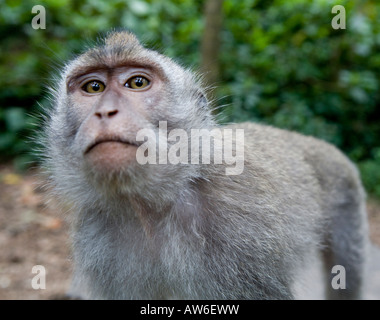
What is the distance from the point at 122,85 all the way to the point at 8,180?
18.8 ft

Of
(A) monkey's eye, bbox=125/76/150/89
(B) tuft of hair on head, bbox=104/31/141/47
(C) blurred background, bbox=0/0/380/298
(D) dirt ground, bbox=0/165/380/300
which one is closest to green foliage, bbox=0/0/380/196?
(C) blurred background, bbox=0/0/380/298

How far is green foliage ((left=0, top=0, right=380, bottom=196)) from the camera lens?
8633 millimetres

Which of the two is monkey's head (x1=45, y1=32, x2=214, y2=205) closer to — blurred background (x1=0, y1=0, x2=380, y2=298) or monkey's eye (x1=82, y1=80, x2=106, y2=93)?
monkey's eye (x1=82, y1=80, x2=106, y2=93)

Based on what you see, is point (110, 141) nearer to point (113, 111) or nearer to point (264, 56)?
point (113, 111)

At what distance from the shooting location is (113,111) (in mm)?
2490

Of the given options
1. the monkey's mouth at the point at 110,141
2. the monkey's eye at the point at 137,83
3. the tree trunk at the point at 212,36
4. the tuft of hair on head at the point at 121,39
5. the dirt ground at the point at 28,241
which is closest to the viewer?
the monkey's mouth at the point at 110,141

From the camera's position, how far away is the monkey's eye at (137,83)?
2844mm

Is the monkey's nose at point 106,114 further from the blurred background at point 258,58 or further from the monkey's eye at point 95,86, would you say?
the blurred background at point 258,58

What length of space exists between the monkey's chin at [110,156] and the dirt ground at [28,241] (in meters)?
1.99

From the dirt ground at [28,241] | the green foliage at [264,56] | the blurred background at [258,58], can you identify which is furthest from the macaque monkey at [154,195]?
the green foliage at [264,56]

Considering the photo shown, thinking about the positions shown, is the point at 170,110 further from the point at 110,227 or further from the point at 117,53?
the point at 110,227

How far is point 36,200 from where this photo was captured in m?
7.21

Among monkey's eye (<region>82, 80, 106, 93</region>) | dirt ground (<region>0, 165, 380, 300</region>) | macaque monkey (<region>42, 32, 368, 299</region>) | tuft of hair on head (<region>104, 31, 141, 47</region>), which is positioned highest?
tuft of hair on head (<region>104, 31, 141, 47</region>)

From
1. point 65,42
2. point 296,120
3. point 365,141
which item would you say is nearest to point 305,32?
point 296,120
